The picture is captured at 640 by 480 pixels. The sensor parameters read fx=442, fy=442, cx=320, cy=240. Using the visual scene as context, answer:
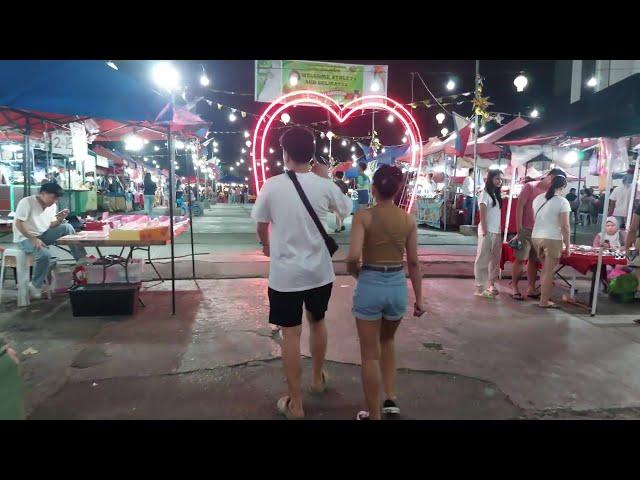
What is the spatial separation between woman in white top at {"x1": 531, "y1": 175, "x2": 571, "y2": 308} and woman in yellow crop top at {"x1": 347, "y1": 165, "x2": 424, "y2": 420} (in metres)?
3.69

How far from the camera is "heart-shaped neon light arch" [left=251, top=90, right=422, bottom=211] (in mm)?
7762

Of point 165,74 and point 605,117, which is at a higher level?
point 165,74

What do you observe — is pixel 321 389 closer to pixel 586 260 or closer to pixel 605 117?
pixel 586 260

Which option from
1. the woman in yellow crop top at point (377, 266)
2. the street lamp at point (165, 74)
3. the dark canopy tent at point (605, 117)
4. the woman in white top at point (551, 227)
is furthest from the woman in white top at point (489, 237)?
the street lamp at point (165, 74)

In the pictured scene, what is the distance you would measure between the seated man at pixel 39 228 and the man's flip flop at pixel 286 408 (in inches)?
170

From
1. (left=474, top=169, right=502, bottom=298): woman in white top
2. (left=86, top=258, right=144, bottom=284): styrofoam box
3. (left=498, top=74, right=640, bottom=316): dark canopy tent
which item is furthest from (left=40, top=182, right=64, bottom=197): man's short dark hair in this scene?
(left=498, top=74, right=640, bottom=316): dark canopy tent

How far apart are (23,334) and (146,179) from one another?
14.2 m

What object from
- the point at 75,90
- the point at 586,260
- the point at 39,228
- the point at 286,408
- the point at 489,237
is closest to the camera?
the point at 286,408

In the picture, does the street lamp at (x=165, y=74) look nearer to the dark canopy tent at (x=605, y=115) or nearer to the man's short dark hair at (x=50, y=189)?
the man's short dark hair at (x=50, y=189)

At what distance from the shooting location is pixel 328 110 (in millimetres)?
9562

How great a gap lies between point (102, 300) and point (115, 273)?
0.77 m

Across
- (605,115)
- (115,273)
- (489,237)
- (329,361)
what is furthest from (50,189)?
(605,115)

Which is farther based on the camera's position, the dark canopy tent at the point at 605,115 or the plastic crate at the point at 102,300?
the dark canopy tent at the point at 605,115

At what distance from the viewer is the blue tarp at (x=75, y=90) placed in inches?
185
